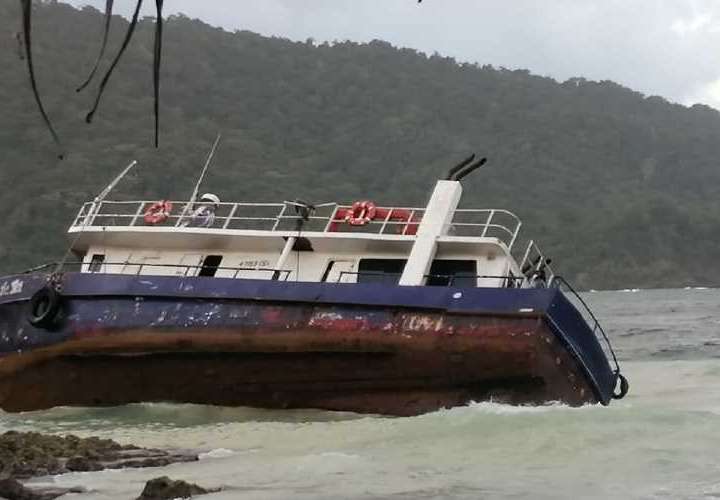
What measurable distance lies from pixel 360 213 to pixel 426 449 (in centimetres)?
453

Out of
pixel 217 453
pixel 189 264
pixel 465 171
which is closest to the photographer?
pixel 217 453

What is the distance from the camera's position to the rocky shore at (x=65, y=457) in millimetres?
9008

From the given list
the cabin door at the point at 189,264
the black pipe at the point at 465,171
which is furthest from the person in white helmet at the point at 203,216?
the black pipe at the point at 465,171

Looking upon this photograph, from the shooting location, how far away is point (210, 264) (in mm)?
15312

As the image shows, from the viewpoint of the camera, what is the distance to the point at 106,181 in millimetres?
74438

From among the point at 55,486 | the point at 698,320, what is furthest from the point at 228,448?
the point at 698,320

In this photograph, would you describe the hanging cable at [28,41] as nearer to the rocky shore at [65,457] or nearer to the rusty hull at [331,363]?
the rocky shore at [65,457]

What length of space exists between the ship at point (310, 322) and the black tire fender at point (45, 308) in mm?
19

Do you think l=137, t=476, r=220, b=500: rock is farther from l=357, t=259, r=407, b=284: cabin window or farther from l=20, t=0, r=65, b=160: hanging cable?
l=357, t=259, r=407, b=284: cabin window

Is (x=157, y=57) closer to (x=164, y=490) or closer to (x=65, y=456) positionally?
(x=164, y=490)

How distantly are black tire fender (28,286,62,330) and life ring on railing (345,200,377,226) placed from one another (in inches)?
158

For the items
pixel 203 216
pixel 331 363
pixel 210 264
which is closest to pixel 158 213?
pixel 203 216

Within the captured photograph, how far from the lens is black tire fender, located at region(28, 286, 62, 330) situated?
14.5 metres

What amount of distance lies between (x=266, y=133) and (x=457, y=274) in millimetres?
81007
